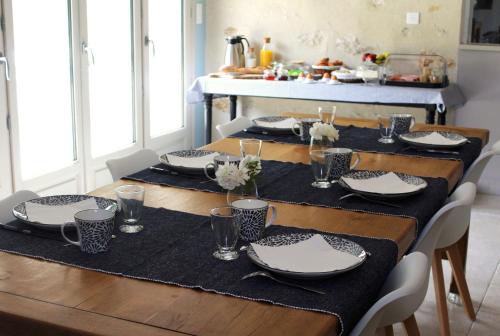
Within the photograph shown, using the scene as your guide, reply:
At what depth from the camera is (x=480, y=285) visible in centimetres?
344

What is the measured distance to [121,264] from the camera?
173 cm

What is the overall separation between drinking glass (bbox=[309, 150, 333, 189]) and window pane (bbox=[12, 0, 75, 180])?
6.30 ft

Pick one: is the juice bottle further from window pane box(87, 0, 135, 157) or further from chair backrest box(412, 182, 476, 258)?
chair backrest box(412, 182, 476, 258)

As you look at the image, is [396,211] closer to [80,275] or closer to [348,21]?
[80,275]

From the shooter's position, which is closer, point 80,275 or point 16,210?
point 80,275

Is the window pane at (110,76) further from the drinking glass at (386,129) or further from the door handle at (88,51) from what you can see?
the drinking glass at (386,129)

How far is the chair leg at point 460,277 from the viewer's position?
114 inches

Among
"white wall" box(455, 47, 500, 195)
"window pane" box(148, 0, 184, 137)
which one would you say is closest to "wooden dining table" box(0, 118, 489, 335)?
"window pane" box(148, 0, 184, 137)

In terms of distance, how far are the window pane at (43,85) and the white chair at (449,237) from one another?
7.16 ft

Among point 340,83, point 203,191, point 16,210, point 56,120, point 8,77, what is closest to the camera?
point 16,210

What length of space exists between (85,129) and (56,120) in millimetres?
245

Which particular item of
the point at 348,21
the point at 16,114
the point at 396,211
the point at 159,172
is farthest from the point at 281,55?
the point at 396,211

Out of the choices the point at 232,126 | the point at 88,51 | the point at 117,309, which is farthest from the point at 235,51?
the point at 117,309

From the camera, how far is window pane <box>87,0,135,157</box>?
4312mm
